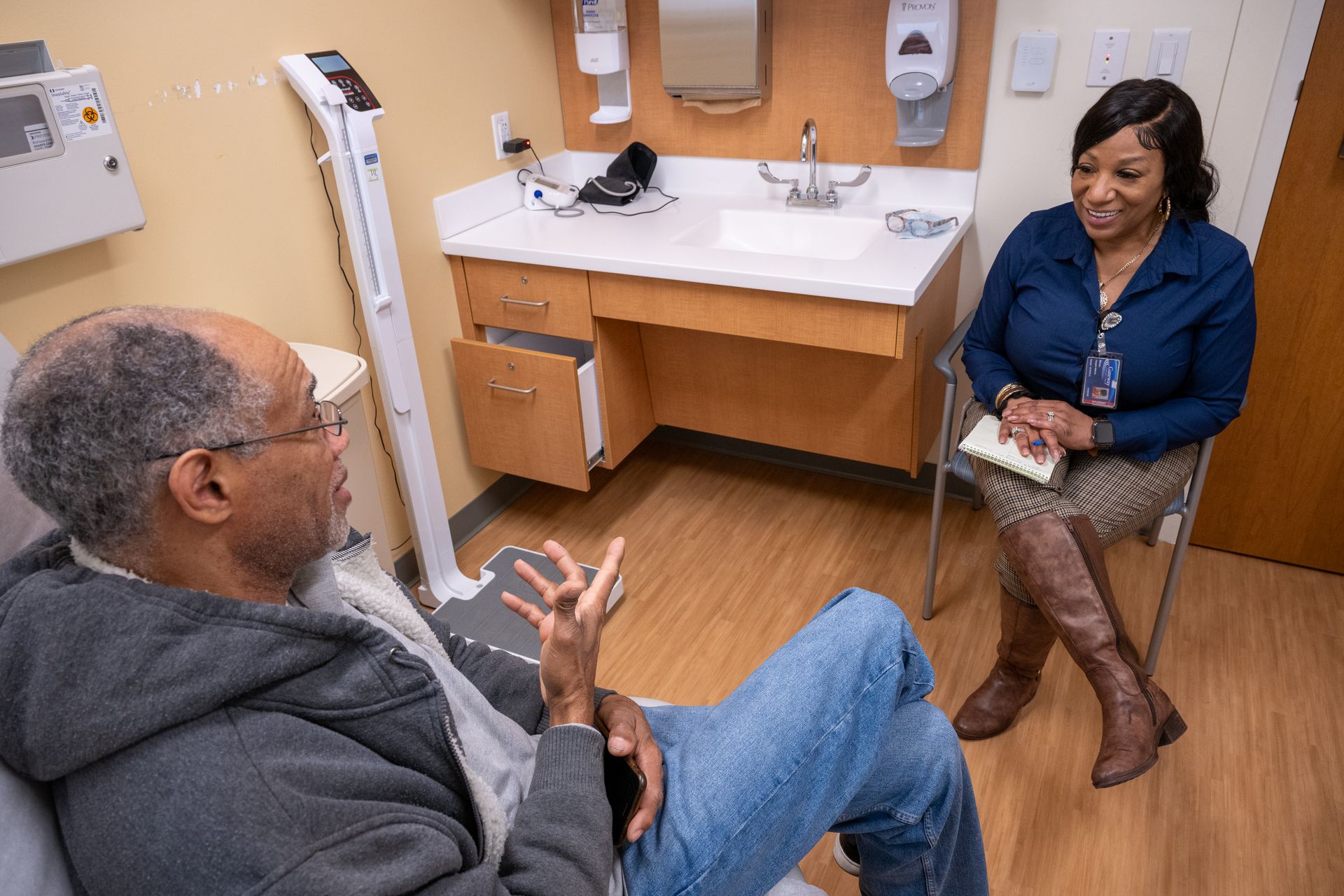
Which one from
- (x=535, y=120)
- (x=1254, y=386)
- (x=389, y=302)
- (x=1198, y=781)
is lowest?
(x=1198, y=781)

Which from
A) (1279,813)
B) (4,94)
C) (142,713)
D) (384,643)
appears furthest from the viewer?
(1279,813)

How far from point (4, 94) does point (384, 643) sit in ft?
3.32

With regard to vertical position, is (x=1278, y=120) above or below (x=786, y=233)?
above

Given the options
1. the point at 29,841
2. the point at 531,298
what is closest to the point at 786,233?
the point at 531,298

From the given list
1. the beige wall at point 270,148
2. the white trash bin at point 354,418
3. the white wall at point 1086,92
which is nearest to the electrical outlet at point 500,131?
the beige wall at point 270,148

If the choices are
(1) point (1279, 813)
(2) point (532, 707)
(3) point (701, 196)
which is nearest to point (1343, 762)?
(1) point (1279, 813)

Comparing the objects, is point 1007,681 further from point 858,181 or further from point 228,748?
point 228,748

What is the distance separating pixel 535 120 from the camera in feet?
8.15

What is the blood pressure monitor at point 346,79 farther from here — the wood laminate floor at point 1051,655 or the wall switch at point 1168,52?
the wall switch at point 1168,52

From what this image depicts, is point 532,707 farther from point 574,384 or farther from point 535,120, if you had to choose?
point 535,120

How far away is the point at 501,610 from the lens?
216 centimetres

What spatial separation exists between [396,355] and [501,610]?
65 centimetres

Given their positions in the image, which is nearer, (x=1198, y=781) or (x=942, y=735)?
(x=942, y=735)

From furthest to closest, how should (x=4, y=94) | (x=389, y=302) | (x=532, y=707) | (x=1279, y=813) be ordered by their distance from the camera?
1. (x=389, y=302)
2. (x=1279, y=813)
3. (x=4, y=94)
4. (x=532, y=707)
